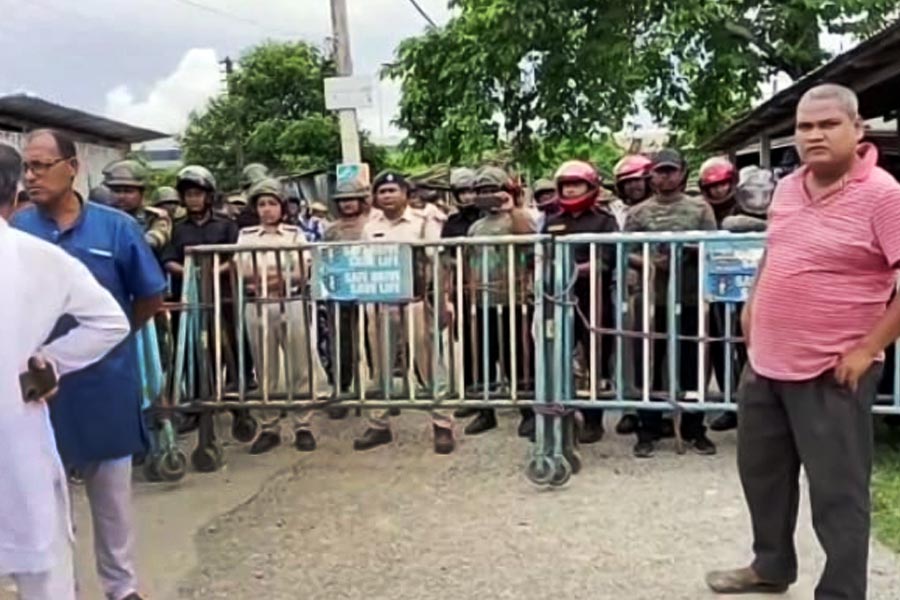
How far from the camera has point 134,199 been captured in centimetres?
→ 704

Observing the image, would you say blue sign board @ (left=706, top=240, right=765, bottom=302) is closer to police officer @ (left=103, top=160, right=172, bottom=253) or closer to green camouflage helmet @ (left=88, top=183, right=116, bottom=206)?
police officer @ (left=103, top=160, right=172, bottom=253)

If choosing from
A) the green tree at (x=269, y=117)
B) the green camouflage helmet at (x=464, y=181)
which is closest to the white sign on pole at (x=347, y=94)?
the green camouflage helmet at (x=464, y=181)

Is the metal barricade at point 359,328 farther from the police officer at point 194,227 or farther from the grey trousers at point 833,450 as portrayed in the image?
the grey trousers at point 833,450

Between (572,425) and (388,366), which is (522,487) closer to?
(572,425)

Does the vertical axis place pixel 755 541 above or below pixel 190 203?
below

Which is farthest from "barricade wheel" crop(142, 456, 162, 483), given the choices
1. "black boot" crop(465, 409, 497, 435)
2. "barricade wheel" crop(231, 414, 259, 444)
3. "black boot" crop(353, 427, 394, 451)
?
"black boot" crop(465, 409, 497, 435)

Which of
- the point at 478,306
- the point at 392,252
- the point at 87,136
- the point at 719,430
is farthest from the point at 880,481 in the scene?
the point at 87,136

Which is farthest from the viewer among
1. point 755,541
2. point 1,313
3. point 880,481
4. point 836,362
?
point 880,481

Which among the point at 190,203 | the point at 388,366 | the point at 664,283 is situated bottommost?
the point at 388,366

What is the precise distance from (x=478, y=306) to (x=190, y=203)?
207 centimetres

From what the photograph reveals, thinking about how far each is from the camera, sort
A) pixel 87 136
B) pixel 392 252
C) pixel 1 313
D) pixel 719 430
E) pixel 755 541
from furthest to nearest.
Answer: pixel 87 136
pixel 719 430
pixel 392 252
pixel 755 541
pixel 1 313

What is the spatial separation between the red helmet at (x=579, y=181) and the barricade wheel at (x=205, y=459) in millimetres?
2485

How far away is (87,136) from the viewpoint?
21891 mm

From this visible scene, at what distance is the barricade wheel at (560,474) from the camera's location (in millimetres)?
5824
